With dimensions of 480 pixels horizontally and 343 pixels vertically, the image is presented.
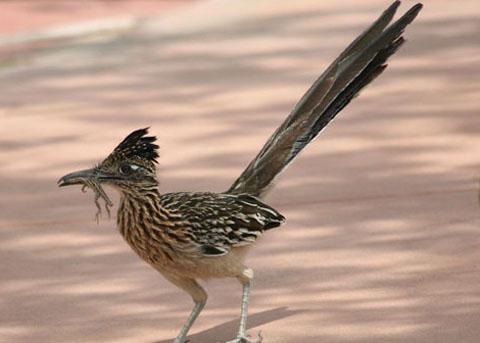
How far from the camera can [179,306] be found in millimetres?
8227

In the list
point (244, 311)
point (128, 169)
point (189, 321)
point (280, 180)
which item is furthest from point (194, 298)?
point (280, 180)

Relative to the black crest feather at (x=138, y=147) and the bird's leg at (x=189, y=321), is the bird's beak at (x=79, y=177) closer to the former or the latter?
the black crest feather at (x=138, y=147)

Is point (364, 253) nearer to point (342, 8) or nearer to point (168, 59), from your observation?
point (168, 59)

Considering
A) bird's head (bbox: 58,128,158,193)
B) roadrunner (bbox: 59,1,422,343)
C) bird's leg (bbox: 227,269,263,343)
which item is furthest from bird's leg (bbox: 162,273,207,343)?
bird's head (bbox: 58,128,158,193)

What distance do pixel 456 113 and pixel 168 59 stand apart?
3272 mm

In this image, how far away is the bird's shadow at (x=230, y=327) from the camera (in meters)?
7.72

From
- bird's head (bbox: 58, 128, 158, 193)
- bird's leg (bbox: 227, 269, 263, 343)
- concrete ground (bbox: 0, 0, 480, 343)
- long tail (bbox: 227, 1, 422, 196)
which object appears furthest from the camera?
concrete ground (bbox: 0, 0, 480, 343)

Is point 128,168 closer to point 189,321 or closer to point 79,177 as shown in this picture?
point 79,177

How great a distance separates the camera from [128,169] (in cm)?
710

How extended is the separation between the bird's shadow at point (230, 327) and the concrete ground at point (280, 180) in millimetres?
13

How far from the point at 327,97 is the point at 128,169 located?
137cm

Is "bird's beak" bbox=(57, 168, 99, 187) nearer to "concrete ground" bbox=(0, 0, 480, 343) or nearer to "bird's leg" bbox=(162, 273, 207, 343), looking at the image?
"bird's leg" bbox=(162, 273, 207, 343)

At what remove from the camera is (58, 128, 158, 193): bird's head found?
23.3 ft

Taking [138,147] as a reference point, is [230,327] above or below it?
below
